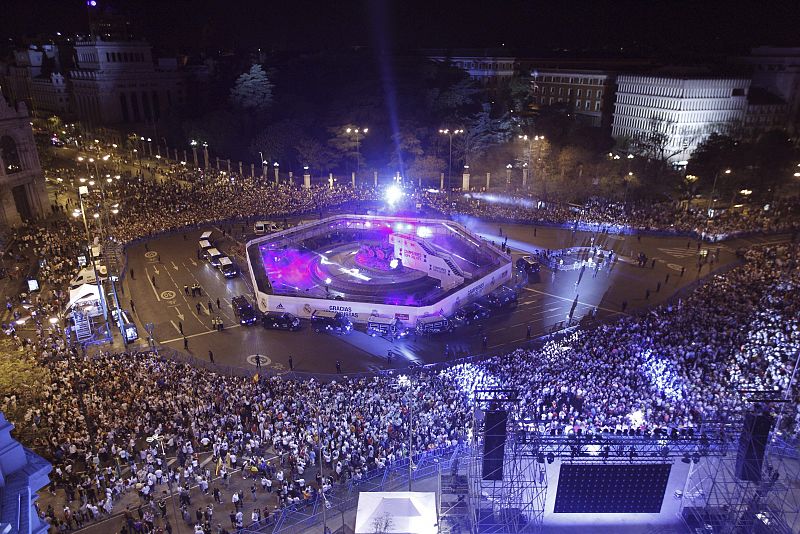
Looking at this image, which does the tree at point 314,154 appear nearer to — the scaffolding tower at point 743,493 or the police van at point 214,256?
the police van at point 214,256

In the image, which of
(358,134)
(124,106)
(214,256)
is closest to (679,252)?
(214,256)

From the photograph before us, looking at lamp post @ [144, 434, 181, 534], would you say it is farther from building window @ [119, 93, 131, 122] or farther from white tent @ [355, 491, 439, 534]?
building window @ [119, 93, 131, 122]

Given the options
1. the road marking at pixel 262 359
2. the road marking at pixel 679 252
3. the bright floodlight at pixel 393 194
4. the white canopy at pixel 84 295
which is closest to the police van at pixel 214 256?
the white canopy at pixel 84 295

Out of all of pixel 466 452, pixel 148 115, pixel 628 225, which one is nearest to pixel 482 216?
pixel 628 225

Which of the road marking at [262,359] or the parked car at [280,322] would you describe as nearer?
the road marking at [262,359]

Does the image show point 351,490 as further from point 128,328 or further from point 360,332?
point 128,328

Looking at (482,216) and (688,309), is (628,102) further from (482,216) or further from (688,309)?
(688,309)
